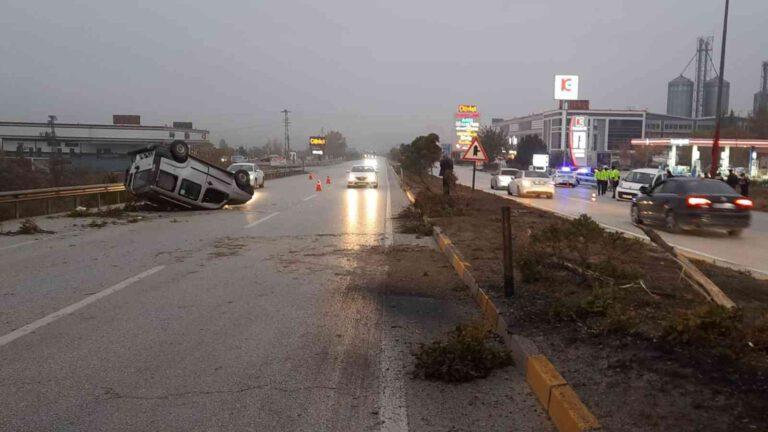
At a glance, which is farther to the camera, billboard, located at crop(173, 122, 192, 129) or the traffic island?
billboard, located at crop(173, 122, 192, 129)

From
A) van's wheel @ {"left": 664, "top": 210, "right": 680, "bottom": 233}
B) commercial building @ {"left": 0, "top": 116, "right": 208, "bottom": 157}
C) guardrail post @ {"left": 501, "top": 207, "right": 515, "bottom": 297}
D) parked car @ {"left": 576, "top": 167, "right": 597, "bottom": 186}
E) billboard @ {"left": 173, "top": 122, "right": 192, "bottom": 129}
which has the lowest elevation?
parked car @ {"left": 576, "top": 167, "right": 597, "bottom": 186}

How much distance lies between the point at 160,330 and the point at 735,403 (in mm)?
5138

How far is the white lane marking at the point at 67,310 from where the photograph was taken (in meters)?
6.09

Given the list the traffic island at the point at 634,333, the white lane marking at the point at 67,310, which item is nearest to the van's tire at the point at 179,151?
the white lane marking at the point at 67,310

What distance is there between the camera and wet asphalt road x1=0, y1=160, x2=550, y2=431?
423 cm

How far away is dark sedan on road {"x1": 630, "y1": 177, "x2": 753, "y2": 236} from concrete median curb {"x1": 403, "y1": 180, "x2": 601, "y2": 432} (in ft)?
32.0

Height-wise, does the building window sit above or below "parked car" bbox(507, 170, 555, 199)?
above

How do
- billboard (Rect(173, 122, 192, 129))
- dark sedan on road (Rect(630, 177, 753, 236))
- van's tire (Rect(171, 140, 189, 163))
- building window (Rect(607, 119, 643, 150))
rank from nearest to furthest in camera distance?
1. dark sedan on road (Rect(630, 177, 753, 236))
2. van's tire (Rect(171, 140, 189, 163))
3. building window (Rect(607, 119, 643, 150))
4. billboard (Rect(173, 122, 192, 129))

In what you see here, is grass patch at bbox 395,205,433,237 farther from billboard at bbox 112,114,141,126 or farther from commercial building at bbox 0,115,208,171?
billboard at bbox 112,114,141,126

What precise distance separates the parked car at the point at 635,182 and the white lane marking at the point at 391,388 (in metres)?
24.1

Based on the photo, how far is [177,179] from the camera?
19250 millimetres

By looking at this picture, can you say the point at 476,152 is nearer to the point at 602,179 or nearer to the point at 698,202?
the point at 698,202

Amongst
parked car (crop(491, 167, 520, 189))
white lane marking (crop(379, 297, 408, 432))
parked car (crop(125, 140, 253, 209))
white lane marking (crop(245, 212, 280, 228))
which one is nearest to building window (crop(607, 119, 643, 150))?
parked car (crop(491, 167, 520, 189))

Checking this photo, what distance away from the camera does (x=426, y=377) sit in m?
4.96
